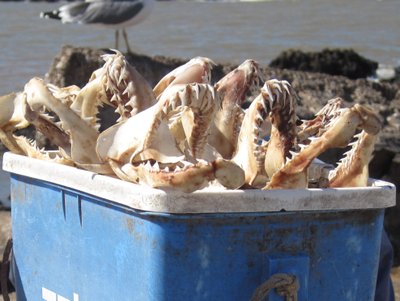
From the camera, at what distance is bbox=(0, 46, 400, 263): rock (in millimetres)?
4926

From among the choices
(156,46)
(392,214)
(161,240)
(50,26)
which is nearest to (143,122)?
(161,240)

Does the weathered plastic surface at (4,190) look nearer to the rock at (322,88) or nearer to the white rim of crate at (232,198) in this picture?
the rock at (322,88)

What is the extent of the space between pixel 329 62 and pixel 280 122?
907 cm

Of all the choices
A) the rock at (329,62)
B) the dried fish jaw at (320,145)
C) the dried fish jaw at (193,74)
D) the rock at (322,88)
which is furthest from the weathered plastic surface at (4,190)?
the rock at (329,62)

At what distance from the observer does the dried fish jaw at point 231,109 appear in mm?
2299

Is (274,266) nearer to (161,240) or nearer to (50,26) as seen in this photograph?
(161,240)

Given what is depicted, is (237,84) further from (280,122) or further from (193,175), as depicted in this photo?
(193,175)

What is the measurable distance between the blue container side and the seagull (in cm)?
957

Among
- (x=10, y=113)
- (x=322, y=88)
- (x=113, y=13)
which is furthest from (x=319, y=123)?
(x=113, y=13)

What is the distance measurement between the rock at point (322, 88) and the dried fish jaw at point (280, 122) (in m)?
2.66

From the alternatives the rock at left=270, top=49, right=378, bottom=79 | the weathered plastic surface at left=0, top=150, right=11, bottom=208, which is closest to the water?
the rock at left=270, top=49, right=378, bottom=79

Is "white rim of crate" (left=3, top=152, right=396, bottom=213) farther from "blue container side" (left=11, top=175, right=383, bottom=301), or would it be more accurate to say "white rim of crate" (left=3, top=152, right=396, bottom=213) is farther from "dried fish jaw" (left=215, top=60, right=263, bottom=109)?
"dried fish jaw" (left=215, top=60, right=263, bottom=109)

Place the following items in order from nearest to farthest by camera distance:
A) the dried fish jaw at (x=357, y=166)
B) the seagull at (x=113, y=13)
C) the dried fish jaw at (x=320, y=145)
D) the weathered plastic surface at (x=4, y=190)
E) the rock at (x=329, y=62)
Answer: the dried fish jaw at (x=320, y=145)
the dried fish jaw at (x=357, y=166)
the weathered plastic surface at (x=4, y=190)
the rock at (x=329, y=62)
the seagull at (x=113, y=13)

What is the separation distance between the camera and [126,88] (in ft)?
7.31
